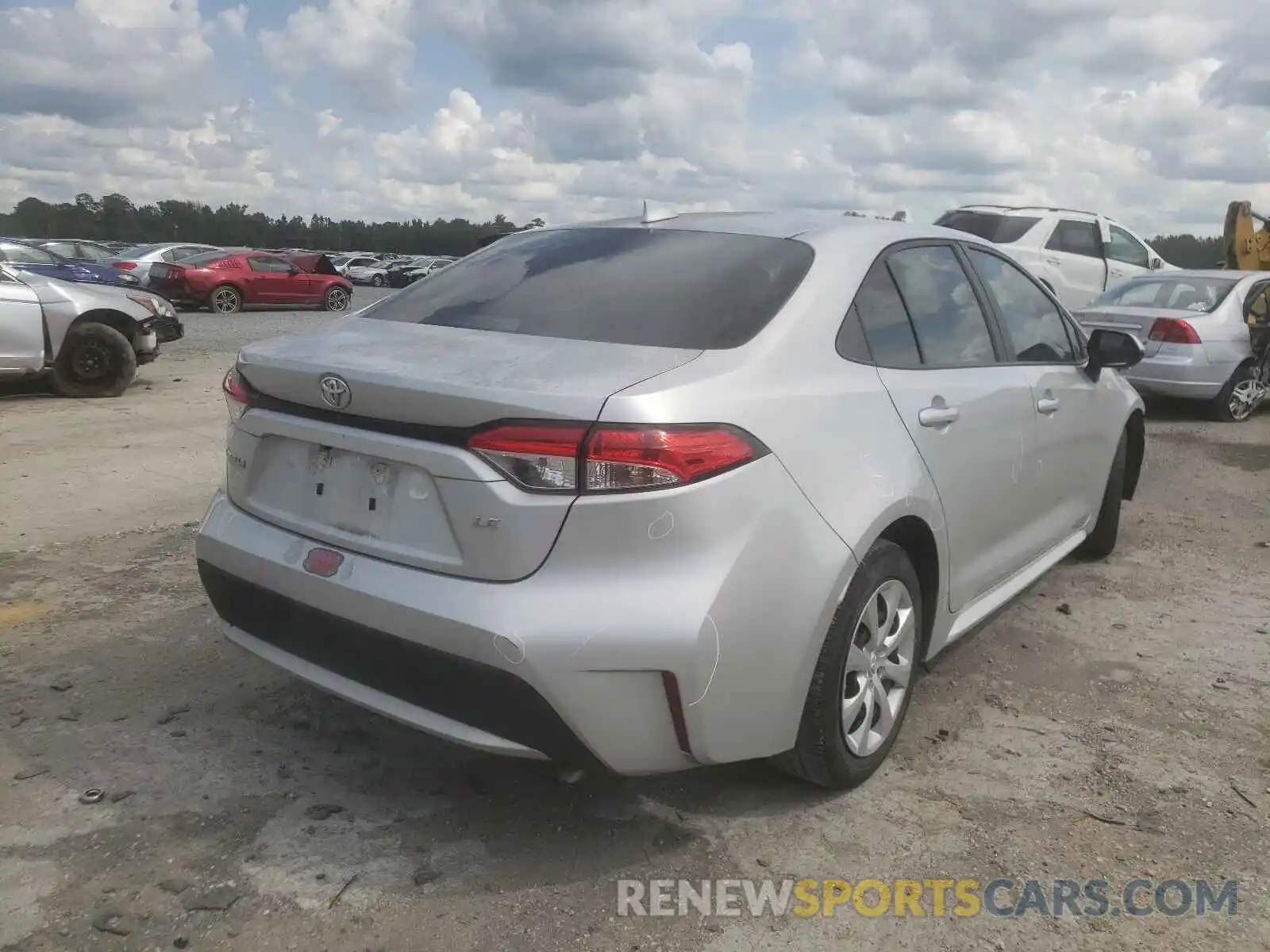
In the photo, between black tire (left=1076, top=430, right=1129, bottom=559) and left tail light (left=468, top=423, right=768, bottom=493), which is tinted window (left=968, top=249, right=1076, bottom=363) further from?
left tail light (left=468, top=423, right=768, bottom=493)

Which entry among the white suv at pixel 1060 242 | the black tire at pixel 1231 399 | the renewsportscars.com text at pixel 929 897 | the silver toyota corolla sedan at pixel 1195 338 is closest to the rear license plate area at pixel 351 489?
the renewsportscars.com text at pixel 929 897

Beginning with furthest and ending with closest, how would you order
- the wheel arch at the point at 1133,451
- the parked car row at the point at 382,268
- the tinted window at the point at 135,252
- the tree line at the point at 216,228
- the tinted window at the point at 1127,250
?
the tree line at the point at 216,228 < the parked car row at the point at 382,268 < the tinted window at the point at 135,252 < the tinted window at the point at 1127,250 < the wheel arch at the point at 1133,451

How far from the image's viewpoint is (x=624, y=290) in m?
3.03

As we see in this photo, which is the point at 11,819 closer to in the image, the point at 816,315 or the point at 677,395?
the point at 677,395

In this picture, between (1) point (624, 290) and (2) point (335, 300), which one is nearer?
(1) point (624, 290)

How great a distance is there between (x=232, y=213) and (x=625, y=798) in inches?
3705

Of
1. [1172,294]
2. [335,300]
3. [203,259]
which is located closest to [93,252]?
[203,259]

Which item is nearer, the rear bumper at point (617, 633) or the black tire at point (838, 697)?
the rear bumper at point (617, 633)

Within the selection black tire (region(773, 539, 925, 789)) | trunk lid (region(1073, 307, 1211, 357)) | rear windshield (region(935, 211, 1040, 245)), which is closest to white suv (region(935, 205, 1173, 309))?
rear windshield (region(935, 211, 1040, 245))

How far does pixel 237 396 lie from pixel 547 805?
56.3 inches

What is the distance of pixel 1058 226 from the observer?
12.3 meters

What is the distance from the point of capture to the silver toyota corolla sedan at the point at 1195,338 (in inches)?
370

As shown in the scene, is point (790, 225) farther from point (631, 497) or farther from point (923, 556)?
point (631, 497)

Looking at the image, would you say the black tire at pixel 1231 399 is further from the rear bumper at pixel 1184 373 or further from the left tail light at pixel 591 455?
the left tail light at pixel 591 455
